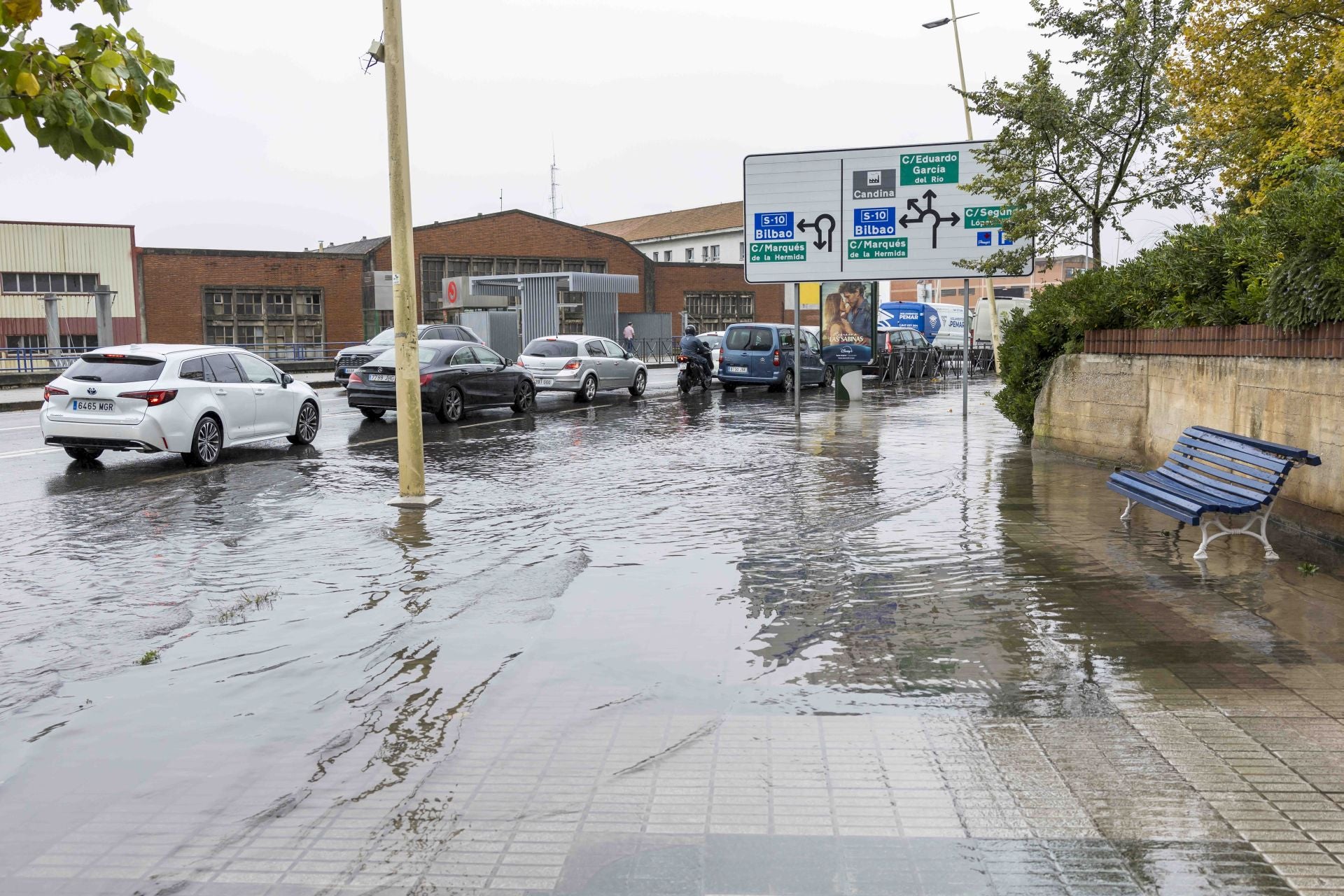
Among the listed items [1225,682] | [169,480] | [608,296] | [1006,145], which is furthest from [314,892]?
[608,296]

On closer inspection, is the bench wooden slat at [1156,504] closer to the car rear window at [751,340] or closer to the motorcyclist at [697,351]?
the car rear window at [751,340]

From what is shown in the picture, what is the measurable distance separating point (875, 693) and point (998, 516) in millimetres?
5258

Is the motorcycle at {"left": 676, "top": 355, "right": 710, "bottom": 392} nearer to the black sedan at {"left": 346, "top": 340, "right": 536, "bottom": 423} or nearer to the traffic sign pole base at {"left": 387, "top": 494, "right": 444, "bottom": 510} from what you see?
the black sedan at {"left": 346, "top": 340, "right": 536, "bottom": 423}

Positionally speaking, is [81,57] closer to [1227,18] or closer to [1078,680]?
[1078,680]

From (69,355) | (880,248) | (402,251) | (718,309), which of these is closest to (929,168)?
(880,248)

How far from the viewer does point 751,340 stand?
100 feet

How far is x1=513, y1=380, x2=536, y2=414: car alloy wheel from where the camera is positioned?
23.4m

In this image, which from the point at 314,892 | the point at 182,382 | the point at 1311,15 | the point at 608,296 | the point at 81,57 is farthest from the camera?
the point at 608,296

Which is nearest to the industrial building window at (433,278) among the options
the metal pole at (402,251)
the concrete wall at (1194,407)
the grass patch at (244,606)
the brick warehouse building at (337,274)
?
the brick warehouse building at (337,274)

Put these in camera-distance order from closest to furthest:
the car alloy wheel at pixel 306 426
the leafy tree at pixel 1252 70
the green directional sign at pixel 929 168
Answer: the car alloy wheel at pixel 306 426 → the green directional sign at pixel 929 168 → the leafy tree at pixel 1252 70

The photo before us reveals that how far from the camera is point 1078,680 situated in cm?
552

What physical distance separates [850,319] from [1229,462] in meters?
22.6

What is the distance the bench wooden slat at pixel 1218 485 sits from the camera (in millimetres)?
8047

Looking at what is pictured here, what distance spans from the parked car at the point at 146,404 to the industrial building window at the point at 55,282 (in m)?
40.9
